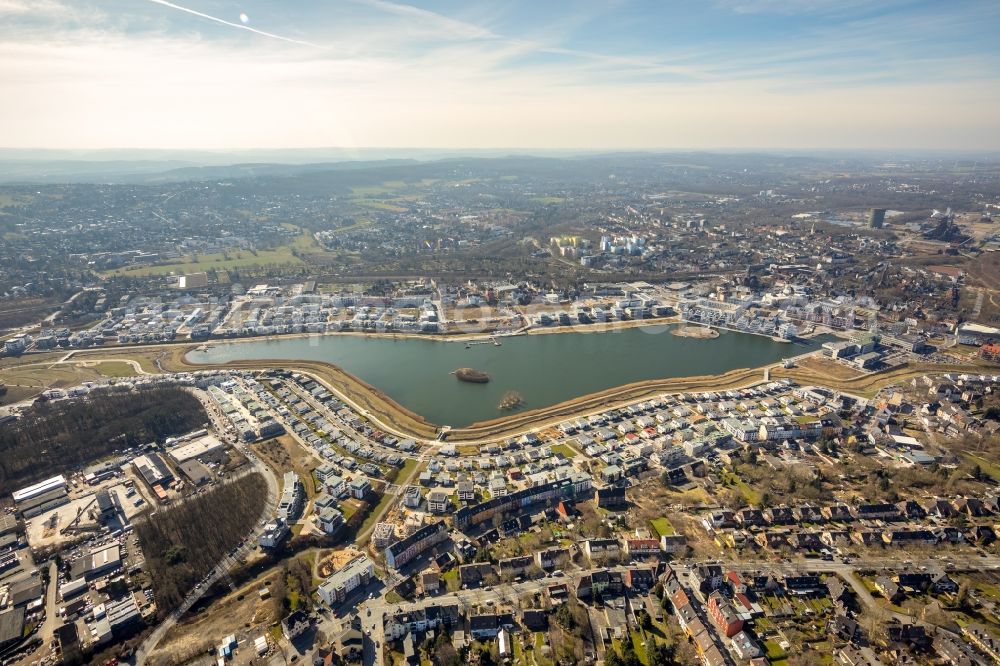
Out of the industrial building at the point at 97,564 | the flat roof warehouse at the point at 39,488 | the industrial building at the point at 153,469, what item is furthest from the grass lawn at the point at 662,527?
the flat roof warehouse at the point at 39,488

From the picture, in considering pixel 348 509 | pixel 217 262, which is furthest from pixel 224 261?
pixel 348 509

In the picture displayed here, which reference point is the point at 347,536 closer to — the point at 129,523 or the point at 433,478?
the point at 433,478

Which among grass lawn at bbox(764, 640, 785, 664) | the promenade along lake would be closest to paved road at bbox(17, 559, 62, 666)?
the promenade along lake

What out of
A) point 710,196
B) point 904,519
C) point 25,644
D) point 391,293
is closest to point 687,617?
point 904,519

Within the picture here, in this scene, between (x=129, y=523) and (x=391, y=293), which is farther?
(x=391, y=293)

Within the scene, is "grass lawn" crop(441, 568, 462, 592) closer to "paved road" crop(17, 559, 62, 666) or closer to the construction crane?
"paved road" crop(17, 559, 62, 666)

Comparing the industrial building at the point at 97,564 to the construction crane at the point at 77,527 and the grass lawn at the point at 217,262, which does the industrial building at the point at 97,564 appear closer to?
the construction crane at the point at 77,527
